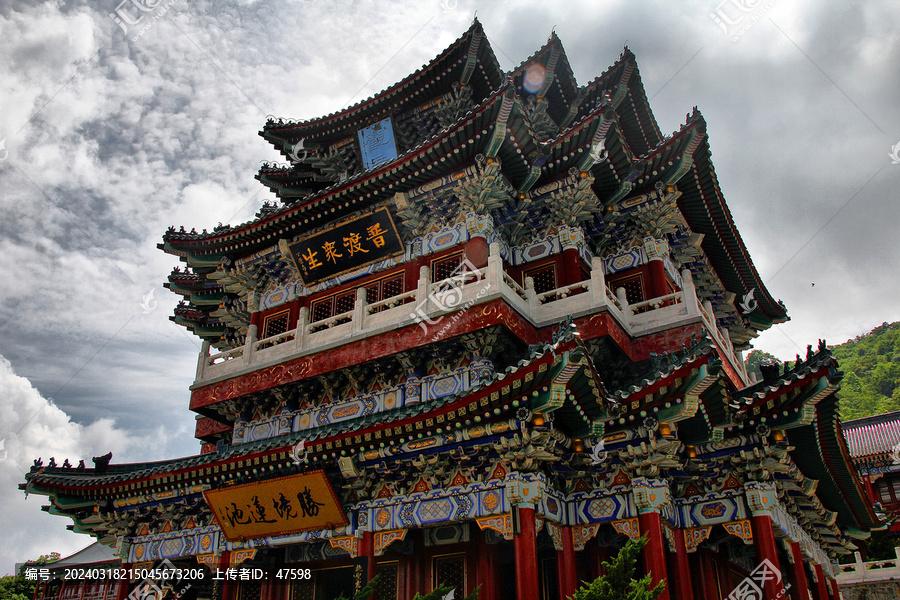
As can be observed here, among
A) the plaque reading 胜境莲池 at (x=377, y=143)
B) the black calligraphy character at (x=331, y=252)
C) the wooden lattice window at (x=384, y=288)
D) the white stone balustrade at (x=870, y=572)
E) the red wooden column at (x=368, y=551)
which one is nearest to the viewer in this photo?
the red wooden column at (x=368, y=551)

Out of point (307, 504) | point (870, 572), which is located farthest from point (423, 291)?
point (870, 572)

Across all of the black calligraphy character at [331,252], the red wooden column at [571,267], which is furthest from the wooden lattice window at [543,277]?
the black calligraphy character at [331,252]

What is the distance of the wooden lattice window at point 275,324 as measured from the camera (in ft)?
60.0

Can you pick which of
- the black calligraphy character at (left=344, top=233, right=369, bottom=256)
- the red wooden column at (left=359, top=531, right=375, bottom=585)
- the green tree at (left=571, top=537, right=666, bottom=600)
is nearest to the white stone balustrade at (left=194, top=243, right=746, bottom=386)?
the black calligraphy character at (left=344, top=233, right=369, bottom=256)

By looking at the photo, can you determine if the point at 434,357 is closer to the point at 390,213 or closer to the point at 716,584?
the point at 390,213

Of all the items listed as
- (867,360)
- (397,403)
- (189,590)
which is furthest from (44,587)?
(867,360)

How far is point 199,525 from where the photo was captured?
15023mm

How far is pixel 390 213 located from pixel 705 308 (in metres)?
8.27

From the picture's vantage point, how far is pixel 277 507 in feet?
43.3

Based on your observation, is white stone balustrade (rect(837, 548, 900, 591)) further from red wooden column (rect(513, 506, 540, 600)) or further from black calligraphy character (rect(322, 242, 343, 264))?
black calligraphy character (rect(322, 242, 343, 264))

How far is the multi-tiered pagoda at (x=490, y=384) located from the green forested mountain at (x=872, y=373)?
44.4m

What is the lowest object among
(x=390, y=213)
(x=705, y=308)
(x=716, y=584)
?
(x=716, y=584)

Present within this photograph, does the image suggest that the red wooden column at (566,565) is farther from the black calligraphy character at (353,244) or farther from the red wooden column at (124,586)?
the red wooden column at (124,586)

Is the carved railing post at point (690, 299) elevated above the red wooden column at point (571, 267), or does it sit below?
below
